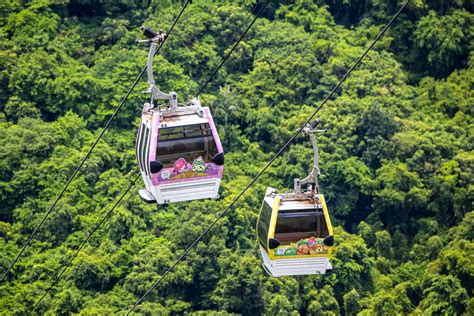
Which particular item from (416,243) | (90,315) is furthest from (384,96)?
(90,315)

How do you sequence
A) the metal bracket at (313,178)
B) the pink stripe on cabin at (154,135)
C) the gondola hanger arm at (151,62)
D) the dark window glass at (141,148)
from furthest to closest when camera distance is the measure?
the metal bracket at (313,178) → the dark window glass at (141,148) → the pink stripe on cabin at (154,135) → the gondola hanger arm at (151,62)

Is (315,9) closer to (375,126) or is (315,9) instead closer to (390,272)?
(375,126)

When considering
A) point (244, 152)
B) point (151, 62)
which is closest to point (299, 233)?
point (151, 62)

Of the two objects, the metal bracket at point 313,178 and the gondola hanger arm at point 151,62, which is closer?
the gondola hanger arm at point 151,62

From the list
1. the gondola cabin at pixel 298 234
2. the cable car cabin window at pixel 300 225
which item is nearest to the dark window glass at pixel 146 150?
the gondola cabin at pixel 298 234

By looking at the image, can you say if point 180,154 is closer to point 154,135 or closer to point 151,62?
point 154,135

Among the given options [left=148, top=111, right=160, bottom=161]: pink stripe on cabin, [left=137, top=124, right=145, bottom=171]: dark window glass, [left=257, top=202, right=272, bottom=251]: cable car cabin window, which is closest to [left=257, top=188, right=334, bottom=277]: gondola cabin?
[left=257, top=202, right=272, bottom=251]: cable car cabin window

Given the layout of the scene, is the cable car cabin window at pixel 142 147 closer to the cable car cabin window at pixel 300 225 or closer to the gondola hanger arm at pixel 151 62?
the gondola hanger arm at pixel 151 62
